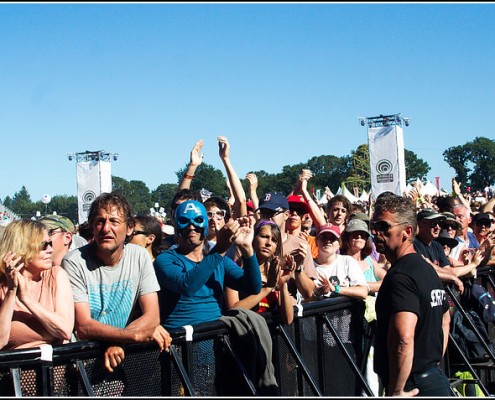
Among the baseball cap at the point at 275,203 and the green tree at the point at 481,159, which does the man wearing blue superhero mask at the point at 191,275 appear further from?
the green tree at the point at 481,159

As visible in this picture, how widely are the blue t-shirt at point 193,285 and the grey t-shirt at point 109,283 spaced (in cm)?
24

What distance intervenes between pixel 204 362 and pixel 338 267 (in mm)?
2226

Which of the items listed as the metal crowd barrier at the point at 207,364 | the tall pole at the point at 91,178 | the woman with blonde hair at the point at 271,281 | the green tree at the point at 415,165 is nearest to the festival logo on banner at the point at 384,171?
the tall pole at the point at 91,178

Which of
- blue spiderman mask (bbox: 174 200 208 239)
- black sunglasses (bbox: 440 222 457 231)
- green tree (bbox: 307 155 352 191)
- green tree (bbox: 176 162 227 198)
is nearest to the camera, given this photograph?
blue spiderman mask (bbox: 174 200 208 239)

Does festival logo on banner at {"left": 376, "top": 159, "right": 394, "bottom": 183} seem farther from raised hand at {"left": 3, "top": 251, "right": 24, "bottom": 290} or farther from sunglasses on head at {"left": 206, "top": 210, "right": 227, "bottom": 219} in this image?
raised hand at {"left": 3, "top": 251, "right": 24, "bottom": 290}

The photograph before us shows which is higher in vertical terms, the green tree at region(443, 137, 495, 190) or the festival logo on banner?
the green tree at region(443, 137, 495, 190)

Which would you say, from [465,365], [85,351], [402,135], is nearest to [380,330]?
[85,351]

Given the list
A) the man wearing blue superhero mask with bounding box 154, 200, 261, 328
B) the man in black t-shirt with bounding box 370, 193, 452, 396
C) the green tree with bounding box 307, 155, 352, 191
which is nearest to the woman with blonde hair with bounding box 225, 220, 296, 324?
the man wearing blue superhero mask with bounding box 154, 200, 261, 328

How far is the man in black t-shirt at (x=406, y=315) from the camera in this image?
4180 mm

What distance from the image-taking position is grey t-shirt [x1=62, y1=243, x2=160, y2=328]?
4.25 meters

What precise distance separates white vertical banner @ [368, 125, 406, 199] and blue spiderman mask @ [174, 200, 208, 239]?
2155 centimetres

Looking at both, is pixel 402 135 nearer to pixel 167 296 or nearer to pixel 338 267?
pixel 338 267

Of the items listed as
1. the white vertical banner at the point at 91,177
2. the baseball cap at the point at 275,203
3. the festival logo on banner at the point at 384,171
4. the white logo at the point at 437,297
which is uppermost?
the white vertical banner at the point at 91,177

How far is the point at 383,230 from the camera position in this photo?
4.54 meters
